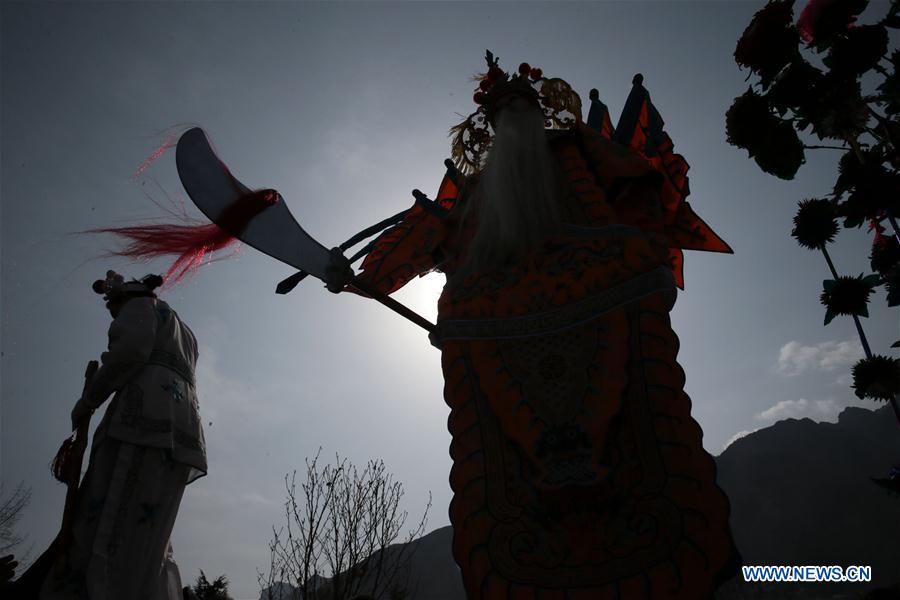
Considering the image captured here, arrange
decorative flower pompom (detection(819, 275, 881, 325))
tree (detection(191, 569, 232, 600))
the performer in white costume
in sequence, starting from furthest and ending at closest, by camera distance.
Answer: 1. tree (detection(191, 569, 232, 600))
2. decorative flower pompom (detection(819, 275, 881, 325))
3. the performer in white costume

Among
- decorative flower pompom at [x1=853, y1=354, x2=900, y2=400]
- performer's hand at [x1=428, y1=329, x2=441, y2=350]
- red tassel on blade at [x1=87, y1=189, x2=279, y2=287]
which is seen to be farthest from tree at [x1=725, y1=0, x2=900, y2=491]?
red tassel on blade at [x1=87, y1=189, x2=279, y2=287]

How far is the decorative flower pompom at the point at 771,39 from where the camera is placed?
121 inches

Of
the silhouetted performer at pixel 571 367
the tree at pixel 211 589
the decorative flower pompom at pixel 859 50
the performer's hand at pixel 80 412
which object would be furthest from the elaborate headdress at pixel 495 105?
the tree at pixel 211 589

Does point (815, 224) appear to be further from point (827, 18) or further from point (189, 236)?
point (189, 236)

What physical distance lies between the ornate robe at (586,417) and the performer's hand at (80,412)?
1860 mm

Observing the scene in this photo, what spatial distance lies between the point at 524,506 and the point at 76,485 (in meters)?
2.18

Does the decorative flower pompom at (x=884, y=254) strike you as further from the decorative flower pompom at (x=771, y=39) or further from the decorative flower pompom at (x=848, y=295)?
the decorative flower pompom at (x=771, y=39)

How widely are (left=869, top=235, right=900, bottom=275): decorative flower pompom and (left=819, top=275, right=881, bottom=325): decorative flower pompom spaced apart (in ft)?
0.88

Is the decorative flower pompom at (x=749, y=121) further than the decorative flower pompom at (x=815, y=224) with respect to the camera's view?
Yes

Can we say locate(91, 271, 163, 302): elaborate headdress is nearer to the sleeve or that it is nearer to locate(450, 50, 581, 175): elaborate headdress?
the sleeve

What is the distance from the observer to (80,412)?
2.77m

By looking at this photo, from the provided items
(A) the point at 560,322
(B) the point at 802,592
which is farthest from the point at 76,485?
(B) the point at 802,592

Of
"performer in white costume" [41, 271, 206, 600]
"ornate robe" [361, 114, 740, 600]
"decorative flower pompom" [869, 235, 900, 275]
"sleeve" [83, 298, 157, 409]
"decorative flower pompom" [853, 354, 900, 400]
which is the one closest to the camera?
"ornate robe" [361, 114, 740, 600]

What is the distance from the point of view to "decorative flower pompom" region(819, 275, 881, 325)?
2744 millimetres
